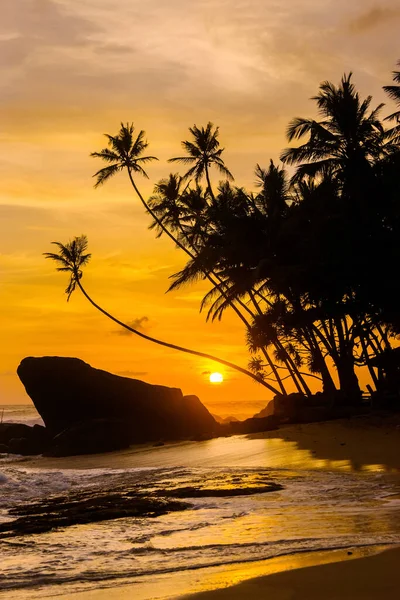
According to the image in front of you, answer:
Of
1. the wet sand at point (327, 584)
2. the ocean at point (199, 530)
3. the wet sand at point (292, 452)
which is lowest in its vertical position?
the wet sand at point (327, 584)

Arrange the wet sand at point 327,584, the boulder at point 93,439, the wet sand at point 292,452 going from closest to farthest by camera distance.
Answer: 1. the wet sand at point 327,584
2. the wet sand at point 292,452
3. the boulder at point 93,439

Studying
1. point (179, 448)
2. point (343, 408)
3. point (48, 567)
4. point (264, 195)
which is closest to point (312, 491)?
point (48, 567)

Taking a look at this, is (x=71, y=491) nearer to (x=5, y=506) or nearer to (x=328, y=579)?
(x=5, y=506)

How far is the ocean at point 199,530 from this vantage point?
17.0 feet

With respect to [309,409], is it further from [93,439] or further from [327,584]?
[327,584]

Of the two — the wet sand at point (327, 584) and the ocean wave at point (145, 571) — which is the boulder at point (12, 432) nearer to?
the ocean wave at point (145, 571)

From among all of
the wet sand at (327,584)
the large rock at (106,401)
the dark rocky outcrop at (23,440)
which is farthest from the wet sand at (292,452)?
the wet sand at (327,584)

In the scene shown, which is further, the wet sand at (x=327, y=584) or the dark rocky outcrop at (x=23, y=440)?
the dark rocky outcrop at (x=23, y=440)

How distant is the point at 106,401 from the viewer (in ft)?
97.8

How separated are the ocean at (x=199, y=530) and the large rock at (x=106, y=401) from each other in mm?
15556

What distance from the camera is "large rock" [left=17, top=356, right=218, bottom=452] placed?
28578 millimetres

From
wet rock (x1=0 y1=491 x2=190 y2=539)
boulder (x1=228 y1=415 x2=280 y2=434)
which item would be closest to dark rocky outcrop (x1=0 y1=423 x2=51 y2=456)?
boulder (x1=228 y1=415 x2=280 y2=434)

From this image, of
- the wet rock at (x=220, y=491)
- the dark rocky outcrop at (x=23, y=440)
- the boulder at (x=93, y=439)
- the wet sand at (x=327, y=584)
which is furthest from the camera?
the dark rocky outcrop at (x=23, y=440)

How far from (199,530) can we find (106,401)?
23338mm
